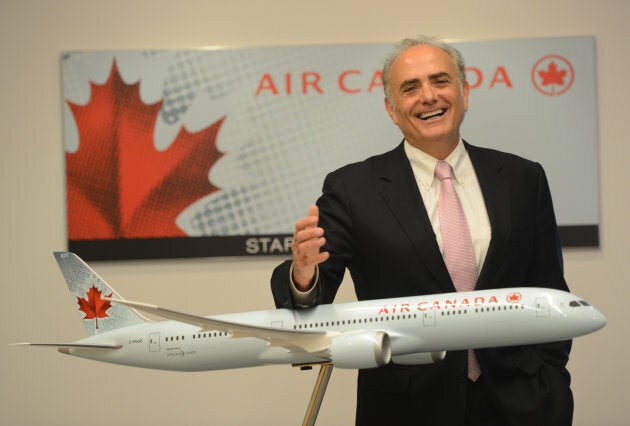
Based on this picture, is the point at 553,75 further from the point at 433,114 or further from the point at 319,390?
the point at 319,390

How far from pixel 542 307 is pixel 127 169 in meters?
3.55

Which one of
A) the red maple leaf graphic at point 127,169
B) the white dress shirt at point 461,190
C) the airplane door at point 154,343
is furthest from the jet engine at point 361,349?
the red maple leaf graphic at point 127,169

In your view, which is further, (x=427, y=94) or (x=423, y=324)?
(x=427, y=94)

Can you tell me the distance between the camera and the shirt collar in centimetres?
264

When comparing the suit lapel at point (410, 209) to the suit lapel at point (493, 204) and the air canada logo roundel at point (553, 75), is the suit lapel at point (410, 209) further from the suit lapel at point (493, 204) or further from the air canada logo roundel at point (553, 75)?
the air canada logo roundel at point (553, 75)

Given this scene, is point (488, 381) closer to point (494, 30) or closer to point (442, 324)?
point (442, 324)

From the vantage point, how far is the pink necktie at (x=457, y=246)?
251 cm

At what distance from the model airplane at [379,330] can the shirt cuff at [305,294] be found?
0.10ft

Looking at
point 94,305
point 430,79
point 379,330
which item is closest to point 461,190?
point 430,79

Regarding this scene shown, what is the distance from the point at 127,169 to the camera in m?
5.33

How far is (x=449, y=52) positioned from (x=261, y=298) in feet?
9.83

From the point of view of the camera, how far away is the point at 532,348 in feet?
8.57

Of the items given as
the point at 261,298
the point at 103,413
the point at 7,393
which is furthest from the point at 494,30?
the point at 7,393

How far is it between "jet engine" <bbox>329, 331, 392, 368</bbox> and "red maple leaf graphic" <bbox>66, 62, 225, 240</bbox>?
3168 mm
